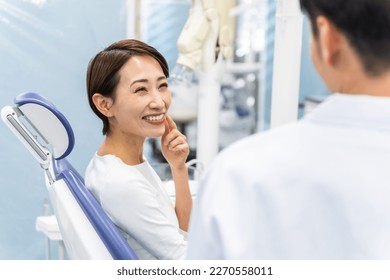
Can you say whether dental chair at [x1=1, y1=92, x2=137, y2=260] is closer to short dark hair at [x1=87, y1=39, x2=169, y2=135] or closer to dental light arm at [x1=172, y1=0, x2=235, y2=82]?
short dark hair at [x1=87, y1=39, x2=169, y2=135]

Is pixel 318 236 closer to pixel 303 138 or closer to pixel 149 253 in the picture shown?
pixel 303 138

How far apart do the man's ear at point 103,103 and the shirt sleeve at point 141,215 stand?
199 mm

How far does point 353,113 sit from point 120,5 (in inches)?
64.9

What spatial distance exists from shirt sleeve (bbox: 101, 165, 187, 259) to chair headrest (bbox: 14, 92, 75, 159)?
16 centimetres

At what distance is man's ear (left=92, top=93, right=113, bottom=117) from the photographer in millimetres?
1631

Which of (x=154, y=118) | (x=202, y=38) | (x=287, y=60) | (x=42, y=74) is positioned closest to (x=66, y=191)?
(x=154, y=118)

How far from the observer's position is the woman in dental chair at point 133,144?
151 cm

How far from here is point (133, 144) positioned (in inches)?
65.6

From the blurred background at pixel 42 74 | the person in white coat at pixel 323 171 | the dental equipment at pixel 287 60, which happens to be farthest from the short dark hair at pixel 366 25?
the blurred background at pixel 42 74

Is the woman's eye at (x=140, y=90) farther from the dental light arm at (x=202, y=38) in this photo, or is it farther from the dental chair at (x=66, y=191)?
the dental light arm at (x=202, y=38)

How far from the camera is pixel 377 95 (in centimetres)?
85

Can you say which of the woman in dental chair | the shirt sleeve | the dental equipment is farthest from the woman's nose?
the dental equipment
